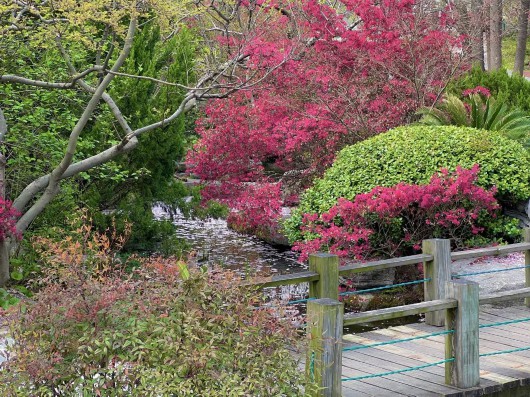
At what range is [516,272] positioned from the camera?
978 centimetres

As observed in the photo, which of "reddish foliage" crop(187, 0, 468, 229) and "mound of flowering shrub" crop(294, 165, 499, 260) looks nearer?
"mound of flowering shrub" crop(294, 165, 499, 260)

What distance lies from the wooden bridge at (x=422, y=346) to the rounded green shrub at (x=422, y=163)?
2.67 metres

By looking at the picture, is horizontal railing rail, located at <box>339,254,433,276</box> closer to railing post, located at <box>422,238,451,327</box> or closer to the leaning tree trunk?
railing post, located at <box>422,238,451,327</box>

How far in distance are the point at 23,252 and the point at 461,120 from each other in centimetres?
610

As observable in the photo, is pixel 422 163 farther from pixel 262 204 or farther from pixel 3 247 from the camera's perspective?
pixel 3 247

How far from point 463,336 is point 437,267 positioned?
160 centimetres

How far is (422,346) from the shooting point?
7625 millimetres

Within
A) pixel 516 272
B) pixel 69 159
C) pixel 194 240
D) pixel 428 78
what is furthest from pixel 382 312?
pixel 194 240

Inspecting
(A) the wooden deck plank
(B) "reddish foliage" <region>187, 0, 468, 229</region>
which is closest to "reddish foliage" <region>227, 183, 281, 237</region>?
(B) "reddish foliage" <region>187, 0, 468, 229</region>

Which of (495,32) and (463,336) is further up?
(495,32)

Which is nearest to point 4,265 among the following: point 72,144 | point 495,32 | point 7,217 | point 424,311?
point 7,217

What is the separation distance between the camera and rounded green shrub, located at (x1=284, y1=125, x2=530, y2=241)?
10664 mm

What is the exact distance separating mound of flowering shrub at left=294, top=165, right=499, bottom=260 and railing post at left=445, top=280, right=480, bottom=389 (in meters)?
3.57

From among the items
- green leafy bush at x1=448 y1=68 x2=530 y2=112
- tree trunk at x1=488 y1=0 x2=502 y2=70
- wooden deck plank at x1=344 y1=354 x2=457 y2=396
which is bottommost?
wooden deck plank at x1=344 y1=354 x2=457 y2=396
